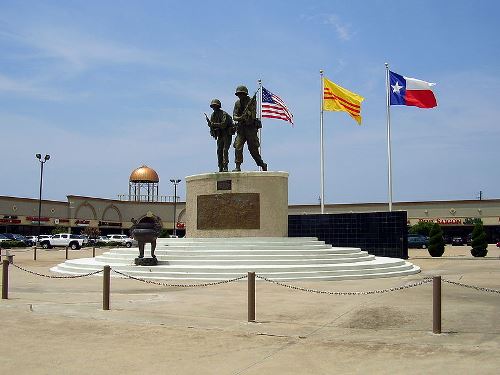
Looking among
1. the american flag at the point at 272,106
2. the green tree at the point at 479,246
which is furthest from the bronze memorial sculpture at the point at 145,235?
the green tree at the point at 479,246

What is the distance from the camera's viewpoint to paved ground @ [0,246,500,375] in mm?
6594

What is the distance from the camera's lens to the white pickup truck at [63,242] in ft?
156

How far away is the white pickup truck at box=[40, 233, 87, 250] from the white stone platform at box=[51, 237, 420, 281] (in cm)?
2801

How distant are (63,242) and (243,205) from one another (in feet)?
104

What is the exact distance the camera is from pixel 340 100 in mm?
30031

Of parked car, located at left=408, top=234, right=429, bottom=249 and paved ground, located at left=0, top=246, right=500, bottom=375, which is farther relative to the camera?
parked car, located at left=408, top=234, right=429, bottom=249

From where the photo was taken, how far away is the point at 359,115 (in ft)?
97.1

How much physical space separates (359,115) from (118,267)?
16.5 metres

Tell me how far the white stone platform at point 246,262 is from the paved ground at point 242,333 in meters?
3.26

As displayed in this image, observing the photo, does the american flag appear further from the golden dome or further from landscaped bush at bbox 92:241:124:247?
the golden dome

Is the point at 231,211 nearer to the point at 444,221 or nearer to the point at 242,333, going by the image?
the point at 242,333

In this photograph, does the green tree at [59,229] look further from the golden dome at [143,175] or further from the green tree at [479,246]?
the green tree at [479,246]

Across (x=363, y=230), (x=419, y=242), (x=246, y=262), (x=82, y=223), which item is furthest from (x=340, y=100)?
(x=82, y=223)

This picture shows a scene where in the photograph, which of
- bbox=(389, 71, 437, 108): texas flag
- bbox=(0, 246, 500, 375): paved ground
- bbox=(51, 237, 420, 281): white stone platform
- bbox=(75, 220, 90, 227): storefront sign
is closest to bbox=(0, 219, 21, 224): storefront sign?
bbox=(75, 220, 90, 227): storefront sign
